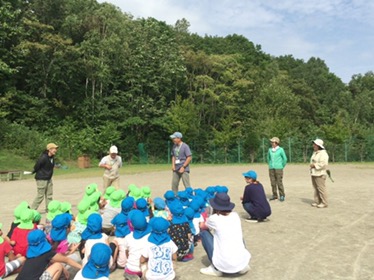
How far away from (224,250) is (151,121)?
1383 inches

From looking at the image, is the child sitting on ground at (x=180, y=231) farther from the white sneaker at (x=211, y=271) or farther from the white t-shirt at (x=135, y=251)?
the white t-shirt at (x=135, y=251)

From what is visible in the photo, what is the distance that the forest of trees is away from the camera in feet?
110

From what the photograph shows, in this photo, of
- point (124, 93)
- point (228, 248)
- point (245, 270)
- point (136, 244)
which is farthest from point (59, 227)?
point (124, 93)

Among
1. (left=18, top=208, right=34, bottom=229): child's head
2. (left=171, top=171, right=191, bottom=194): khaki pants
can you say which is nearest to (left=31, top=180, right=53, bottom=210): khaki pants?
(left=171, top=171, right=191, bottom=194): khaki pants

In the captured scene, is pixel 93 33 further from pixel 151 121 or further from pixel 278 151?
pixel 278 151

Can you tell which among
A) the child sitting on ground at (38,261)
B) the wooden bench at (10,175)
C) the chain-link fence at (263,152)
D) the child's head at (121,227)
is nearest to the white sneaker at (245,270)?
the child's head at (121,227)

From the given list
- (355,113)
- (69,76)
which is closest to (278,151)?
(69,76)

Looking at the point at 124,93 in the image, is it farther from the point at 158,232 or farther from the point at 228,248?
the point at 158,232

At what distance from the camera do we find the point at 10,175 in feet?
67.7

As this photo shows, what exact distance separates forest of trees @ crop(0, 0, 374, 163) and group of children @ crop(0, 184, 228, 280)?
25.3 metres

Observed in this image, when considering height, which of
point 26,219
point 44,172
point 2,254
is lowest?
point 2,254

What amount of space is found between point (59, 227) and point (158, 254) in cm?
146

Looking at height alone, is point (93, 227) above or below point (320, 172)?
below

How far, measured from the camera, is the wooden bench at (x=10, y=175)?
65.6 ft
